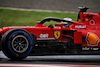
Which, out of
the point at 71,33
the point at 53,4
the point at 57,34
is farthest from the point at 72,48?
the point at 53,4

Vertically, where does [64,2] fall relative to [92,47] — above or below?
above

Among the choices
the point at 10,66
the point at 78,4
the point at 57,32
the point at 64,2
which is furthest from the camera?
the point at 64,2

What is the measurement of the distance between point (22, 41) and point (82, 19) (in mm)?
2040

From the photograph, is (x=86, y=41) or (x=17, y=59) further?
(x=86, y=41)

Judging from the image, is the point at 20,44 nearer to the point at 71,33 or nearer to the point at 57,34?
the point at 57,34

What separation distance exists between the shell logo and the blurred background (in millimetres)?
12544

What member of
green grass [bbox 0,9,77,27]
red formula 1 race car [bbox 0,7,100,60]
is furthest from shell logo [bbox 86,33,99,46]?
green grass [bbox 0,9,77,27]

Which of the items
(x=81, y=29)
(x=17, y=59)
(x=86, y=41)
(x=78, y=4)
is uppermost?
(x=78, y=4)

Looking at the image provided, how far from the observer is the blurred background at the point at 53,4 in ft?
59.0

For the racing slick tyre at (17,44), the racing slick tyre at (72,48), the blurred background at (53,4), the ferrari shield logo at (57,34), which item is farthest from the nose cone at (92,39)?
the blurred background at (53,4)

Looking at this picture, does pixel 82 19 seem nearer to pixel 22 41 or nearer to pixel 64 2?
pixel 22 41

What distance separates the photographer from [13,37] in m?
4.61

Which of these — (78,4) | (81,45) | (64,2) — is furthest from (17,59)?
(64,2)

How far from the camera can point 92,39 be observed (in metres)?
5.06
